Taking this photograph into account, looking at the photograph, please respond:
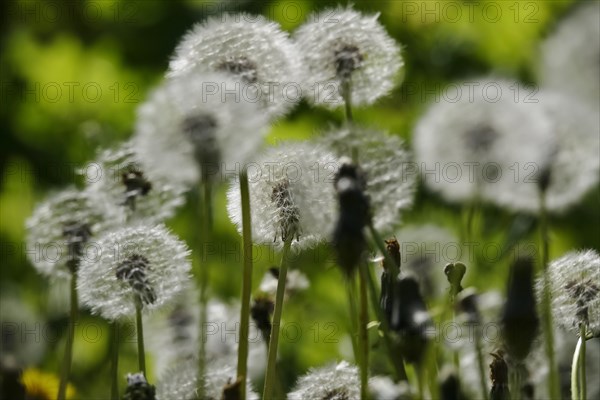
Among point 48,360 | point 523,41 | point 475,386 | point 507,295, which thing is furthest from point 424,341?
point 523,41

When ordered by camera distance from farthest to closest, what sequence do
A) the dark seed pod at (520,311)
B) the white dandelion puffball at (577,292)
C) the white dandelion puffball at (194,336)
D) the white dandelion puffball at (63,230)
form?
the white dandelion puffball at (194,336) → the white dandelion puffball at (63,230) → the white dandelion puffball at (577,292) → the dark seed pod at (520,311)

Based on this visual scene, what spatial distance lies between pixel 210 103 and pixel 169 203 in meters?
0.55

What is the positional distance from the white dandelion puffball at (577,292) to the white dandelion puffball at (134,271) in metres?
0.51

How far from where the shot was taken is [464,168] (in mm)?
1604

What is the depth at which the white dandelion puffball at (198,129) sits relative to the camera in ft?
4.13

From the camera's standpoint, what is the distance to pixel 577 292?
1505mm

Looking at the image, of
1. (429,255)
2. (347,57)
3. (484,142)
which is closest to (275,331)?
(484,142)

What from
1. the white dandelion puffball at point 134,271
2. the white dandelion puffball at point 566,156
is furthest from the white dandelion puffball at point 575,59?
the white dandelion puffball at point 134,271

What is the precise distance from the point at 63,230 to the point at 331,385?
24.8 inches

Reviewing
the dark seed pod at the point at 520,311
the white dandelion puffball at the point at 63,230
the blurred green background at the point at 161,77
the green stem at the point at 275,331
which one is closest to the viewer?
the dark seed pod at the point at 520,311

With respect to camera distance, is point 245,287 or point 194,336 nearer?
point 245,287

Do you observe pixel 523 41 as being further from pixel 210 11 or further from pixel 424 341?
pixel 424 341

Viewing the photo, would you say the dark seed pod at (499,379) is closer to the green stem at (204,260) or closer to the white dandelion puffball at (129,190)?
the green stem at (204,260)

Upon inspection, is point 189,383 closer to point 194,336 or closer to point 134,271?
point 134,271
